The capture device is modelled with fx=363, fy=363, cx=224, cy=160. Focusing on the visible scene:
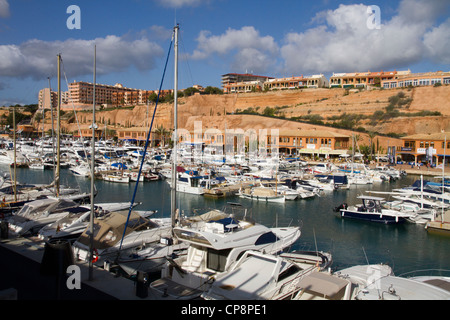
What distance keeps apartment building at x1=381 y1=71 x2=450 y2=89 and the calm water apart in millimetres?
58739

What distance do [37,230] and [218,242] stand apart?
8.92 metres

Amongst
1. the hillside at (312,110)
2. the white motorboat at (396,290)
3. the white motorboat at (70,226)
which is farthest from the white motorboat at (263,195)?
the hillside at (312,110)

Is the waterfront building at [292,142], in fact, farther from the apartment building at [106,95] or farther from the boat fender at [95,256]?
the apartment building at [106,95]

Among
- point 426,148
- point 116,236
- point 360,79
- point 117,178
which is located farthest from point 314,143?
point 116,236

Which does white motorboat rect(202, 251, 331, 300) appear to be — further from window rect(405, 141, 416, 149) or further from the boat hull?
window rect(405, 141, 416, 149)

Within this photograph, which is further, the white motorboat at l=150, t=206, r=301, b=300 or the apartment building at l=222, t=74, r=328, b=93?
the apartment building at l=222, t=74, r=328, b=93

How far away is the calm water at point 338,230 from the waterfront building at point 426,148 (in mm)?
23431

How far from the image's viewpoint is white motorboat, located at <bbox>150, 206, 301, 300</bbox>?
911 centimetres

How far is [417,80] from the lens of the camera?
3118 inches

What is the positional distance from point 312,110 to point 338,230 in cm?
6476

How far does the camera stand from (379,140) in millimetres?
57906

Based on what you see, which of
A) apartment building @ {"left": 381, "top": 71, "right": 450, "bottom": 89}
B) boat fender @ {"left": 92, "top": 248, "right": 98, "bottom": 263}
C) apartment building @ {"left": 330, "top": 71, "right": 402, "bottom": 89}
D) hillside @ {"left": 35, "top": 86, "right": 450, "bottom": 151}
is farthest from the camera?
apartment building @ {"left": 330, "top": 71, "right": 402, "bottom": 89}

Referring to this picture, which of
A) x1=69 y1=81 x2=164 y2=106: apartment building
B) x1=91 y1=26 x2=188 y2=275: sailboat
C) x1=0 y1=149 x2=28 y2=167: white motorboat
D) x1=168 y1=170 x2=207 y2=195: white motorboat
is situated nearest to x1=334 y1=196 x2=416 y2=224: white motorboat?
x1=168 y1=170 x2=207 y2=195: white motorboat
